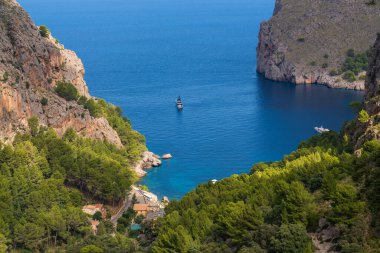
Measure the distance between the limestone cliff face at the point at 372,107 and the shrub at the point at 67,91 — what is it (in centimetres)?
5260

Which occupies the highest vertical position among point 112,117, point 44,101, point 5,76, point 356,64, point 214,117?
point 356,64

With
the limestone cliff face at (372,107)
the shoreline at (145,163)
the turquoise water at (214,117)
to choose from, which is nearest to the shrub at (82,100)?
the shoreline at (145,163)

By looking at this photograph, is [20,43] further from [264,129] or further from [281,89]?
[281,89]

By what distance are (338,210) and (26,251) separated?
131 feet

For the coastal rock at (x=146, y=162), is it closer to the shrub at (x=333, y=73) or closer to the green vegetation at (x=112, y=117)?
the green vegetation at (x=112, y=117)

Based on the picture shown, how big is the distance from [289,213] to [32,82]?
68753 mm

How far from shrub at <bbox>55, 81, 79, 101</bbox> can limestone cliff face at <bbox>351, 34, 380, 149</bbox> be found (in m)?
52.6

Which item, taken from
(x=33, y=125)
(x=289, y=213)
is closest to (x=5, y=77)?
(x=33, y=125)

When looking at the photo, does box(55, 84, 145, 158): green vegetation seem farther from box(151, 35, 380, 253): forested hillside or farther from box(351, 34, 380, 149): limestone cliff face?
box(151, 35, 380, 253): forested hillside

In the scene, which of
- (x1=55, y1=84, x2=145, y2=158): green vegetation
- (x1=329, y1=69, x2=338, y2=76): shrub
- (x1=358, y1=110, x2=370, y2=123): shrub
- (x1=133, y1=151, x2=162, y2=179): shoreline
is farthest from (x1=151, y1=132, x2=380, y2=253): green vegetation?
(x1=329, y1=69, x2=338, y2=76): shrub

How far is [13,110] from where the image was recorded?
10531 cm

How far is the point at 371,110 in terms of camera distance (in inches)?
3312

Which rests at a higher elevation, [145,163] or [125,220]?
[145,163]

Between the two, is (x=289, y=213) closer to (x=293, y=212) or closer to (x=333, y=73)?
(x=293, y=212)
